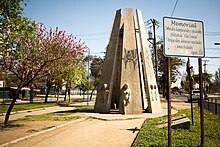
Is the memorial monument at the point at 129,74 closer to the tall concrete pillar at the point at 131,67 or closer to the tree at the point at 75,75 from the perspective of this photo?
the tall concrete pillar at the point at 131,67

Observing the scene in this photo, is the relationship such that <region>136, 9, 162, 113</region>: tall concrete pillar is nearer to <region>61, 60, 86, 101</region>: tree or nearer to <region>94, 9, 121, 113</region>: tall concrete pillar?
<region>94, 9, 121, 113</region>: tall concrete pillar

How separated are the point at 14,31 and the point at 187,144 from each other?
27.3 feet

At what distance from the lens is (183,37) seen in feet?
19.2

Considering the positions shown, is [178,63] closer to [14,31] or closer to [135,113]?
[135,113]

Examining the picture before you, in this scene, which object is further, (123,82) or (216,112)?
(123,82)

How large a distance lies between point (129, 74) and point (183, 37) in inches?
404

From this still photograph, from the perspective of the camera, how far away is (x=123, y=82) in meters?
15.9

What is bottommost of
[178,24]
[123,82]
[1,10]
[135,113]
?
[135,113]

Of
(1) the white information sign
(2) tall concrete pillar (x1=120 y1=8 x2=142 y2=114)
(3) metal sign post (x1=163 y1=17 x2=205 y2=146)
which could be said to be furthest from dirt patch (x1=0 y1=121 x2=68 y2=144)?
(2) tall concrete pillar (x1=120 y1=8 x2=142 y2=114)

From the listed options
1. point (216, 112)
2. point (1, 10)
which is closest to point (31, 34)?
point (1, 10)

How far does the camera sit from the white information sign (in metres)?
5.65

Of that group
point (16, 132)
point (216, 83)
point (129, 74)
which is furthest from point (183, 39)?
point (216, 83)

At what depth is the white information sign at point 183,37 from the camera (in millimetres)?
5653

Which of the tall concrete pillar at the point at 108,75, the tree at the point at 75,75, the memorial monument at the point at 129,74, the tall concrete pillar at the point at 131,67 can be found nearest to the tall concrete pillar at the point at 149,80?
the memorial monument at the point at 129,74
